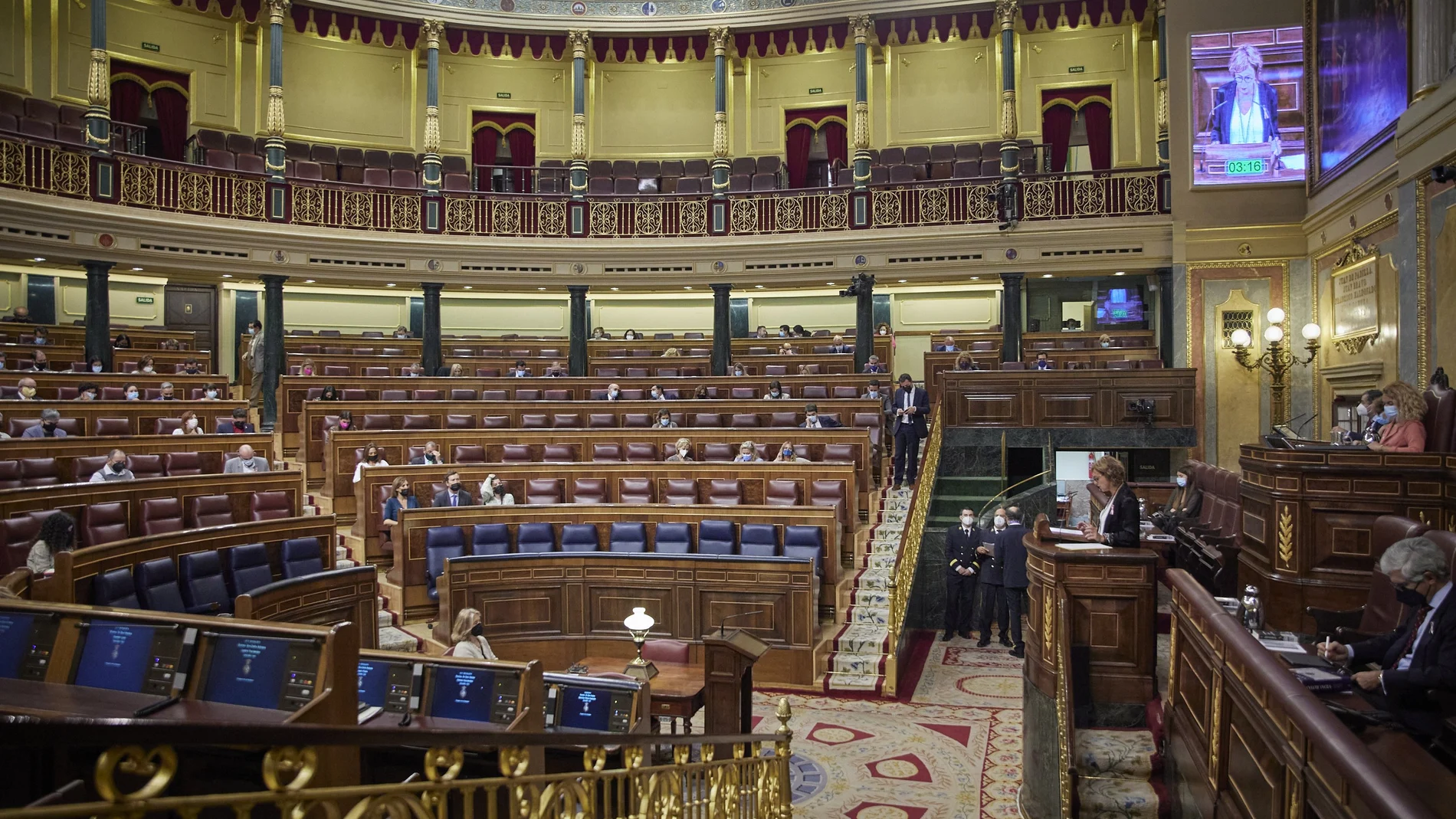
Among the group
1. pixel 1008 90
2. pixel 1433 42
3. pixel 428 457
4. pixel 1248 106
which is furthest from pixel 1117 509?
pixel 1008 90

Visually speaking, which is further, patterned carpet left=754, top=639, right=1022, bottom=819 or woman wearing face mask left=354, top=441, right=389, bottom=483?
woman wearing face mask left=354, top=441, right=389, bottom=483

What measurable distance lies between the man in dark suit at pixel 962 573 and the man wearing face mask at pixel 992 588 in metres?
0.11

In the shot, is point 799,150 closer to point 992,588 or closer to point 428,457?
point 428,457

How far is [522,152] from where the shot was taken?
1881cm

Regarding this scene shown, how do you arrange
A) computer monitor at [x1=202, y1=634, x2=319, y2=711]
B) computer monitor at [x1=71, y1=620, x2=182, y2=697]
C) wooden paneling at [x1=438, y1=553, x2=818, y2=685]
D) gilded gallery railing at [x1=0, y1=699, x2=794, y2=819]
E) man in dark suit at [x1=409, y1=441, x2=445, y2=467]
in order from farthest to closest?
man in dark suit at [x1=409, y1=441, x2=445, y2=467] → wooden paneling at [x1=438, y1=553, x2=818, y2=685] → computer monitor at [x1=71, y1=620, x2=182, y2=697] → computer monitor at [x1=202, y1=634, x2=319, y2=711] → gilded gallery railing at [x1=0, y1=699, x2=794, y2=819]

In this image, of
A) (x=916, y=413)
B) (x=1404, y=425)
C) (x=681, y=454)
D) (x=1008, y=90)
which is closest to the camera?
(x=1404, y=425)

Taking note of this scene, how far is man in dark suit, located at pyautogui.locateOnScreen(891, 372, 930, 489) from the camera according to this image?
36.4ft

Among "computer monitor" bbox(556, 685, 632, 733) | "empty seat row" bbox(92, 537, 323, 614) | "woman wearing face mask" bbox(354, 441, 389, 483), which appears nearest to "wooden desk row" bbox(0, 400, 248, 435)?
"woman wearing face mask" bbox(354, 441, 389, 483)

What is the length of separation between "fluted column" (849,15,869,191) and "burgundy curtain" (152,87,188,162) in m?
11.4

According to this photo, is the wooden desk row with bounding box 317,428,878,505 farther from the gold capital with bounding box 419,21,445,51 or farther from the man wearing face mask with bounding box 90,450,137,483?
the gold capital with bounding box 419,21,445,51

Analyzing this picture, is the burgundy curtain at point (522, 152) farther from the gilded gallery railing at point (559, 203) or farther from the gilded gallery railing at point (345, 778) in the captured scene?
the gilded gallery railing at point (345, 778)

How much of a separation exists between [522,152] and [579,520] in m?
11.6

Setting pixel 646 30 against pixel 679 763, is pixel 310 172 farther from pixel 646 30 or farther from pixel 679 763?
pixel 679 763

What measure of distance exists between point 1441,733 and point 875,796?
3.42m
